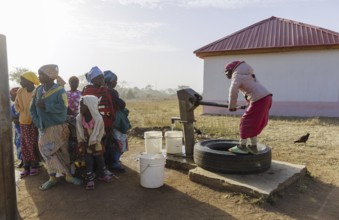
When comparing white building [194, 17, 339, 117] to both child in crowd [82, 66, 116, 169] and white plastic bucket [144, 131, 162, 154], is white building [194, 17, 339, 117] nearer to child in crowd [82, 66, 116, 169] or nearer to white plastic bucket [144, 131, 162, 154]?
white plastic bucket [144, 131, 162, 154]

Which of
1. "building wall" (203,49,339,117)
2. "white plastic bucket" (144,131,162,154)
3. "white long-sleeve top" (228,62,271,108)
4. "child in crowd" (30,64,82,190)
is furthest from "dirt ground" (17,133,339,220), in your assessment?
"building wall" (203,49,339,117)

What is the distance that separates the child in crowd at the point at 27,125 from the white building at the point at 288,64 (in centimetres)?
998

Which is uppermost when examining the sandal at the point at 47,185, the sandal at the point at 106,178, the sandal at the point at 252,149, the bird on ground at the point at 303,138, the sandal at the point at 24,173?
the sandal at the point at 252,149

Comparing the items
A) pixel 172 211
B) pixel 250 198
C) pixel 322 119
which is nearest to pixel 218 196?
pixel 250 198

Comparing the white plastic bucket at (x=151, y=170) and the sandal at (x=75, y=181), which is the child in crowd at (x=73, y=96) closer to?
the sandal at (x=75, y=181)

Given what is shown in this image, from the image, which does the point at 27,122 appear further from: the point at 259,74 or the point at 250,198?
the point at 259,74

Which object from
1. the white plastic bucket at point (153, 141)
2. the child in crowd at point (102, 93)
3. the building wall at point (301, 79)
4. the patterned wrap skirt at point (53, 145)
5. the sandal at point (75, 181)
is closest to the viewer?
the patterned wrap skirt at point (53, 145)

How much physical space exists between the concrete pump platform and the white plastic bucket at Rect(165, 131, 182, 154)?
0.85 meters

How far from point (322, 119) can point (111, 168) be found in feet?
30.7

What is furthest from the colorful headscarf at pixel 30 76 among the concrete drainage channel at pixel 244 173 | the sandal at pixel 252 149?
the sandal at pixel 252 149

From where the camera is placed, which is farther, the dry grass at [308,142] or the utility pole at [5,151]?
the dry grass at [308,142]

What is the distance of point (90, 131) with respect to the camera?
404 cm

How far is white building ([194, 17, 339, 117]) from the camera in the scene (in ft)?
Answer: 38.5

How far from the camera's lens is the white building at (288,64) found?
38.5 feet
